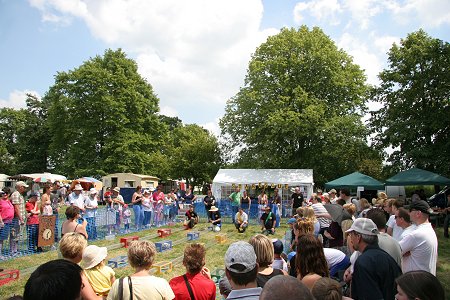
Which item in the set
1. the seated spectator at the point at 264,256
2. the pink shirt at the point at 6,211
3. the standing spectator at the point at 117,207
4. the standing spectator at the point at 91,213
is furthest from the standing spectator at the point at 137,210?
the seated spectator at the point at 264,256

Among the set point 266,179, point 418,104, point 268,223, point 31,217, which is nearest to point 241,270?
point 31,217

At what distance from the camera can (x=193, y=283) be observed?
3.62 metres

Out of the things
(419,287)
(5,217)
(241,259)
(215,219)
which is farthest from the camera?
(215,219)

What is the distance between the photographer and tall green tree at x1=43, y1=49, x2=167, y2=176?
34375 mm

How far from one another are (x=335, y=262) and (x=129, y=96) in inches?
1349

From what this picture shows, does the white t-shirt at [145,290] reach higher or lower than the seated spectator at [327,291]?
lower

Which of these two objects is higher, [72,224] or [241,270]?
[241,270]

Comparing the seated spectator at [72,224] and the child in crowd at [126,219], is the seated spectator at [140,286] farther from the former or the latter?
the child in crowd at [126,219]

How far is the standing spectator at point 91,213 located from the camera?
42.3 feet

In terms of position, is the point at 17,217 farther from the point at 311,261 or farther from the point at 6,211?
the point at 311,261

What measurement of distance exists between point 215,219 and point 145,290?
13.9m

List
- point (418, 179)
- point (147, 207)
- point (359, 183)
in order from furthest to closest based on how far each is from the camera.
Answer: point (359, 183) → point (418, 179) → point (147, 207)

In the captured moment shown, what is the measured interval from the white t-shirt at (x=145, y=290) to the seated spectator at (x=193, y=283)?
0.70ft

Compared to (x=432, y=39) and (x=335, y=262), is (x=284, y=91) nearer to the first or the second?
(x=432, y=39)
